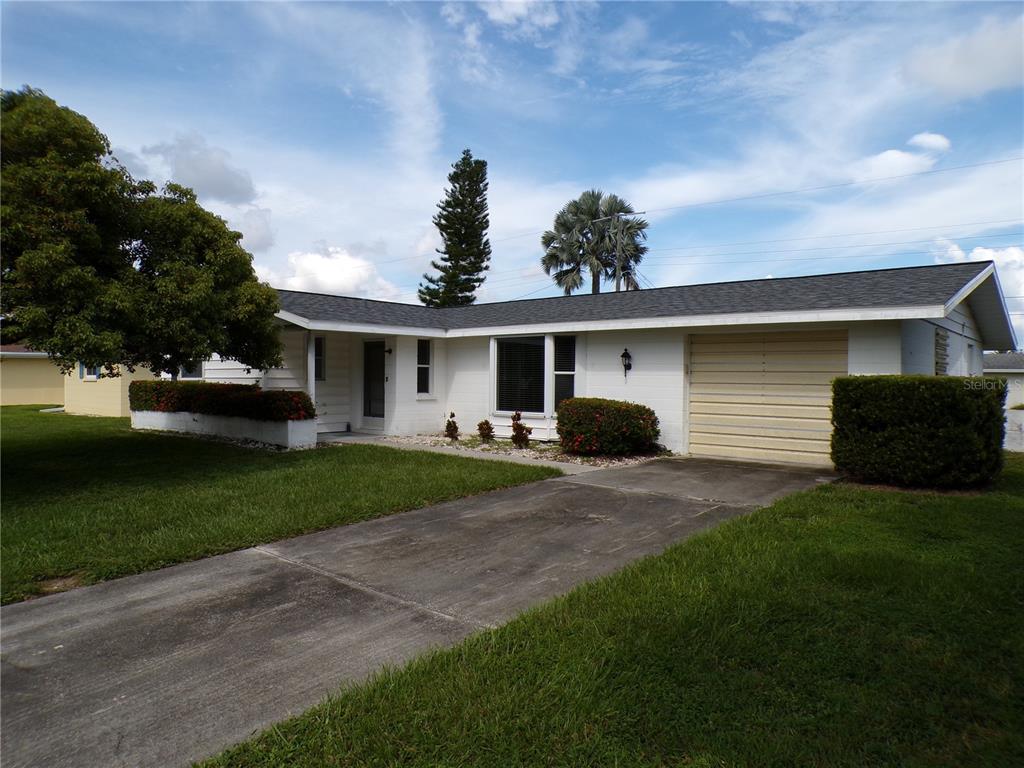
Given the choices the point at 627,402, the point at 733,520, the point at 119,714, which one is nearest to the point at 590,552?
the point at 733,520

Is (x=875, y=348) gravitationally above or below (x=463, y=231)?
below

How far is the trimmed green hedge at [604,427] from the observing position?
10.7m

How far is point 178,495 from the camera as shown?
718 cm

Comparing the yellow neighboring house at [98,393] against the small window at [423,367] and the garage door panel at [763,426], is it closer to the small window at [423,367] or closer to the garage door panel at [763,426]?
the small window at [423,367]

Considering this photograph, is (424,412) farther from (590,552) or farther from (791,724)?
(791,724)

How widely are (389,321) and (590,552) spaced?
9.39 m

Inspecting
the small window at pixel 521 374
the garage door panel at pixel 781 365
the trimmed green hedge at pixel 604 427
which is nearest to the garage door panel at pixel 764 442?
the trimmed green hedge at pixel 604 427

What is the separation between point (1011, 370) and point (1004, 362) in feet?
9.77

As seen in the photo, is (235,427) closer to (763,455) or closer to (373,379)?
(373,379)

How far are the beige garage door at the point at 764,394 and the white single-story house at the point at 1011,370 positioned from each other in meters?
17.4

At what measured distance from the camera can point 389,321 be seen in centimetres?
1337

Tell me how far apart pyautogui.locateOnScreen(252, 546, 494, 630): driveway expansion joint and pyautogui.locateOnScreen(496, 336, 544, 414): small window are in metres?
8.45

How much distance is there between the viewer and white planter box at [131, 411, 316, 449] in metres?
11.5

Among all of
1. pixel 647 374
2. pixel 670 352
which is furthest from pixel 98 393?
pixel 670 352
